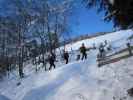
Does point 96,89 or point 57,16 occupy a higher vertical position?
point 57,16

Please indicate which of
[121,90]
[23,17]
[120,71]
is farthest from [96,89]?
[23,17]

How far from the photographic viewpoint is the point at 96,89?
12805 mm

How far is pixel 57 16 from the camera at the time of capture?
114 feet

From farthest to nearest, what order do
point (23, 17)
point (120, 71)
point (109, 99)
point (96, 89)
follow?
point (23, 17) < point (120, 71) < point (96, 89) < point (109, 99)

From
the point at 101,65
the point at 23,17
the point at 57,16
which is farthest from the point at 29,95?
the point at 57,16

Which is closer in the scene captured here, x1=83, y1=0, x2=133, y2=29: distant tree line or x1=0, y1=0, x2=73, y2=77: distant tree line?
x1=83, y1=0, x2=133, y2=29: distant tree line

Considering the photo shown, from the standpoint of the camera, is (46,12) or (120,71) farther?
(46,12)

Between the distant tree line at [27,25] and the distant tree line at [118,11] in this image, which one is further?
the distant tree line at [27,25]

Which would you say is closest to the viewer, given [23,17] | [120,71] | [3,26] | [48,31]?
[120,71]

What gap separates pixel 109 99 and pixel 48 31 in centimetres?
2360

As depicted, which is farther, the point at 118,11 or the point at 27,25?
the point at 27,25

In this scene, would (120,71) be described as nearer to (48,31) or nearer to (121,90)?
(121,90)

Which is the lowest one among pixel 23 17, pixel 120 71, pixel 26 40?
pixel 120 71

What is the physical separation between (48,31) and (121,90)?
23235 mm
